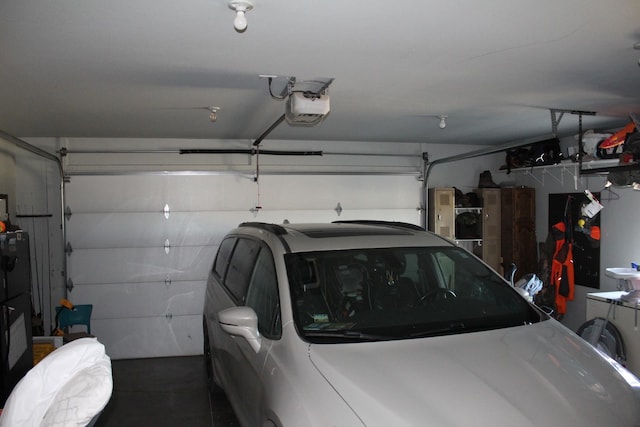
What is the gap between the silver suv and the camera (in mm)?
1944

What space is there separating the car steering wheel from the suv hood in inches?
15.3

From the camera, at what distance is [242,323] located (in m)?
2.65

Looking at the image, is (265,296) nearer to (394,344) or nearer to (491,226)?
(394,344)

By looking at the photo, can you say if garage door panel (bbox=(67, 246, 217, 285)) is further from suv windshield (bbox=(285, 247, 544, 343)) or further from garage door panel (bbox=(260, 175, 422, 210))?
suv windshield (bbox=(285, 247, 544, 343))

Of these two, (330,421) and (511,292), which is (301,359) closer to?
(330,421)

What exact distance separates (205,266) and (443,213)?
3.48 m

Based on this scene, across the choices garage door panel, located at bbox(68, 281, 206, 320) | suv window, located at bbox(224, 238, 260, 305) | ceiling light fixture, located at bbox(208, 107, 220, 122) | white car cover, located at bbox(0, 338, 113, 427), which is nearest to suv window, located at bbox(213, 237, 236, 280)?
suv window, located at bbox(224, 238, 260, 305)

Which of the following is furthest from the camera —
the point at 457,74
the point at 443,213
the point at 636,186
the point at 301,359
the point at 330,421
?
the point at 443,213

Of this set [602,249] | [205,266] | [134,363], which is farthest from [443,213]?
[134,363]

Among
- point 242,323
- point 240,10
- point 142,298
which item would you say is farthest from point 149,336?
point 240,10

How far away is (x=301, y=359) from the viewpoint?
2.27 metres

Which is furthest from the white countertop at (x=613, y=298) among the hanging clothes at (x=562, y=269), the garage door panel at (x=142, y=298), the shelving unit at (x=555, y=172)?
the garage door panel at (x=142, y=298)

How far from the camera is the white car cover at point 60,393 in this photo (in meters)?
1.89

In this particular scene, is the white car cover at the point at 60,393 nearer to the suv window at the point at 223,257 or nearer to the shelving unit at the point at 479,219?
the suv window at the point at 223,257
